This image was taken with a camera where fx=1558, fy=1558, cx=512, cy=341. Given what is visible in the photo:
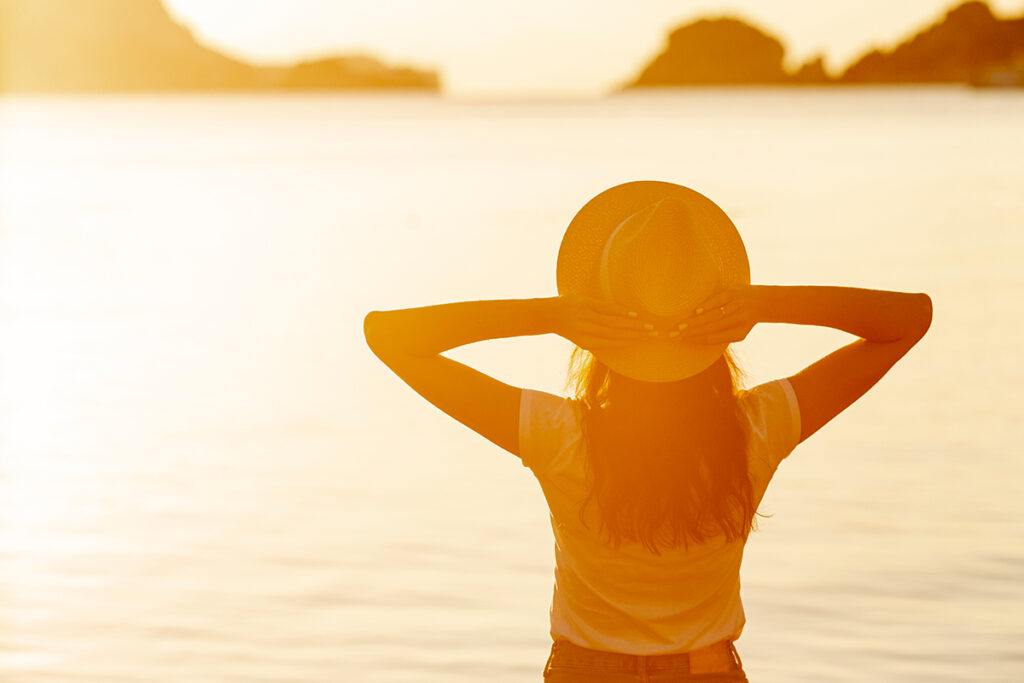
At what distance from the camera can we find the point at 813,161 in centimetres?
5012

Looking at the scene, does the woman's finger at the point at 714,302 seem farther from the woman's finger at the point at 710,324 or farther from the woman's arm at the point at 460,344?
the woman's arm at the point at 460,344

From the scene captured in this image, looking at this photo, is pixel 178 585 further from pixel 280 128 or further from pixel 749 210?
pixel 280 128

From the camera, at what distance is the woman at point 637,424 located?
8.35 ft

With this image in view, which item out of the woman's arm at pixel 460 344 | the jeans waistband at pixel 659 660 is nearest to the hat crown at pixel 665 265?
the woman's arm at pixel 460 344

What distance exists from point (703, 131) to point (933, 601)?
78.4 metres

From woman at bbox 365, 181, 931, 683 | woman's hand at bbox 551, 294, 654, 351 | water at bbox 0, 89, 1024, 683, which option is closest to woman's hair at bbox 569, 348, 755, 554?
woman at bbox 365, 181, 931, 683

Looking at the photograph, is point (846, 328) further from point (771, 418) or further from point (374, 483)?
point (374, 483)

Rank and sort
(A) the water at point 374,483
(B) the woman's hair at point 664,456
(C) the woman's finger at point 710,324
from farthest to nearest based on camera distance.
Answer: (A) the water at point 374,483 < (B) the woman's hair at point 664,456 < (C) the woman's finger at point 710,324

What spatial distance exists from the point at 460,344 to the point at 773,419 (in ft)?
1.84

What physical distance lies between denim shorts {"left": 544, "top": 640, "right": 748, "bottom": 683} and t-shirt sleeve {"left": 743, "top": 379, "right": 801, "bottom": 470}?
1.22 ft

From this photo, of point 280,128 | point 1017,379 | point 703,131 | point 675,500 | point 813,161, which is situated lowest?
point 675,500

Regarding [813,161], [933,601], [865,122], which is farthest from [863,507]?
[865,122]

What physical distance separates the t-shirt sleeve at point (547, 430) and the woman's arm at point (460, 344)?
22 mm

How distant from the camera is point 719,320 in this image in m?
2.48
